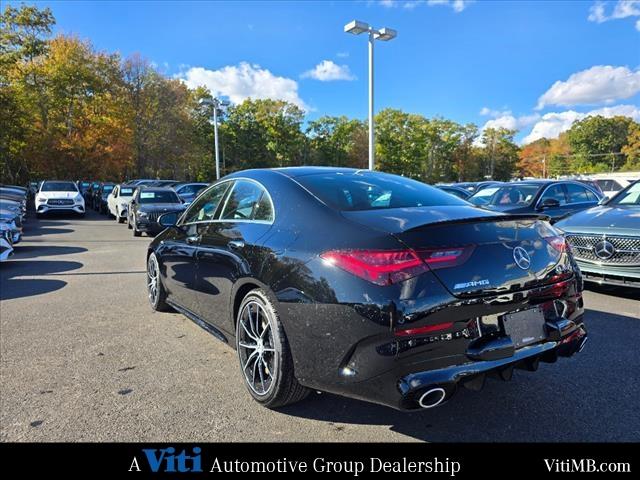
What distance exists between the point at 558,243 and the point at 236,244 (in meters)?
2.19

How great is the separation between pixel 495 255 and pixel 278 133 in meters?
54.7

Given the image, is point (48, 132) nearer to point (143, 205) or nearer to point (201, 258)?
point (143, 205)

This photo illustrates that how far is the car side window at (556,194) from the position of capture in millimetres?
9289

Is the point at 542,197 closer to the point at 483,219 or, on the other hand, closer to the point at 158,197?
the point at 483,219

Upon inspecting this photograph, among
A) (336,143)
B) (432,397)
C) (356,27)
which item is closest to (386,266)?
(432,397)

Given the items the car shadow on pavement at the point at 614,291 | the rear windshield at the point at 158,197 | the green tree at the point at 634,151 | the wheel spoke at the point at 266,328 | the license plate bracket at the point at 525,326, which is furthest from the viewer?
the green tree at the point at 634,151

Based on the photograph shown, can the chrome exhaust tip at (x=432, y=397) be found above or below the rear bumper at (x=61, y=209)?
below

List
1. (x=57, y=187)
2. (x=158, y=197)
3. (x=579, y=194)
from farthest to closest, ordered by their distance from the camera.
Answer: (x=57, y=187) → (x=158, y=197) → (x=579, y=194)

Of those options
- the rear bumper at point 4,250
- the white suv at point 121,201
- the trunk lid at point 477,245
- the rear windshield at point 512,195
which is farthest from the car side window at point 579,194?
the white suv at point 121,201

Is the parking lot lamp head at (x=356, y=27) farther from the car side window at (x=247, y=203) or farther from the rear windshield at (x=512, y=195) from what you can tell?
the car side window at (x=247, y=203)

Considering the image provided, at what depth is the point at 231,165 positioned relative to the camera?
189ft

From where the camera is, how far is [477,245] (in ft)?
8.20

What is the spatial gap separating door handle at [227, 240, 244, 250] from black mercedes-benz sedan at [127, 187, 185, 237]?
10077 mm
